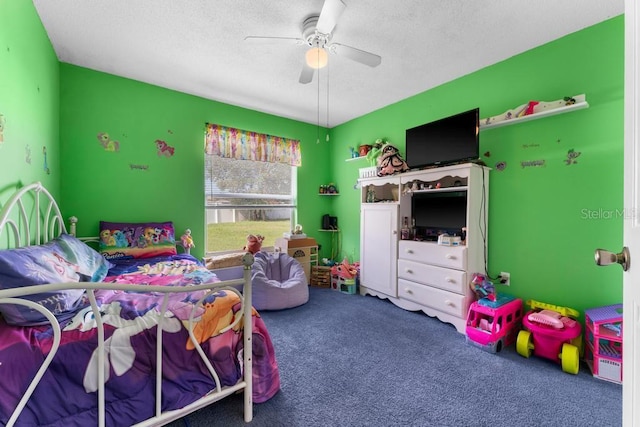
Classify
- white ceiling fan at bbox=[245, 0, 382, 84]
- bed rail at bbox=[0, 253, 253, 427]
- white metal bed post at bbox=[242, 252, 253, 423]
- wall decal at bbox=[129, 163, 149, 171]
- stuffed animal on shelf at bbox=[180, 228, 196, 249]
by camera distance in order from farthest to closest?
stuffed animal on shelf at bbox=[180, 228, 196, 249], wall decal at bbox=[129, 163, 149, 171], white ceiling fan at bbox=[245, 0, 382, 84], white metal bed post at bbox=[242, 252, 253, 423], bed rail at bbox=[0, 253, 253, 427]

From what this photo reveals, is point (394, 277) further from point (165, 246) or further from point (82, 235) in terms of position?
point (82, 235)

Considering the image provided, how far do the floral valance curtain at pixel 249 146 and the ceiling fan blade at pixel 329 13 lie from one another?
6.63 feet

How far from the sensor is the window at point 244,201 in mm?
3309

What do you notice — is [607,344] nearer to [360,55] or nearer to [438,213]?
[438,213]

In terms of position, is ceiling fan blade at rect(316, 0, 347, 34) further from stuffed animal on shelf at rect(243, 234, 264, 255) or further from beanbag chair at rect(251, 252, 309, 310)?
stuffed animal on shelf at rect(243, 234, 264, 255)

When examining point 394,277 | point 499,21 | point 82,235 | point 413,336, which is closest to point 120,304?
point 82,235

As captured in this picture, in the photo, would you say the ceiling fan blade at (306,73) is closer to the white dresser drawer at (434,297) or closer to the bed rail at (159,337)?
the bed rail at (159,337)

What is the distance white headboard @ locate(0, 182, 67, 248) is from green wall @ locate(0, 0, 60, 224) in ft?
0.21

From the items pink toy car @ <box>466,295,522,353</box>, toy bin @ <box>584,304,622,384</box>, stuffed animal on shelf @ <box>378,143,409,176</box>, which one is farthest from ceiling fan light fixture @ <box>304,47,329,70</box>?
toy bin @ <box>584,304,622,384</box>

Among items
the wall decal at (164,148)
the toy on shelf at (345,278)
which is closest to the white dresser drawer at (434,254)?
→ the toy on shelf at (345,278)

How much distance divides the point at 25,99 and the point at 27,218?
0.73 metres

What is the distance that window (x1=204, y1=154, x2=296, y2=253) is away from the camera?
331 cm

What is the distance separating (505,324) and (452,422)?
106 centimetres

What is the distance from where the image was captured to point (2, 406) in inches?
32.4
